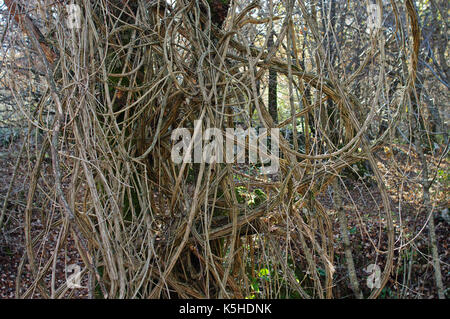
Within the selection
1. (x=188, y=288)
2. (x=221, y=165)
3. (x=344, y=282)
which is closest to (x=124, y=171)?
(x=221, y=165)

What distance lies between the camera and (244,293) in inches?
55.6

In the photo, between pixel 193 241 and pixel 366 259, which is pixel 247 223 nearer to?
pixel 193 241

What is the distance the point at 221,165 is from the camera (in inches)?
49.9

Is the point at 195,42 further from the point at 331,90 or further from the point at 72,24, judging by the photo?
the point at 331,90

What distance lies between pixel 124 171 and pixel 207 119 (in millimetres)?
292

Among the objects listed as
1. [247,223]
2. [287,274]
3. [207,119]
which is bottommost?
[287,274]

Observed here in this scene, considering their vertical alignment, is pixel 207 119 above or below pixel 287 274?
above

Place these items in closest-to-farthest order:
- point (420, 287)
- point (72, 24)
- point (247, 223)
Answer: point (72, 24)
point (247, 223)
point (420, 287)

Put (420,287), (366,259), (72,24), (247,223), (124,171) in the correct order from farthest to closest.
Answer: (366,259) < (420,287) < (247,223) < (124,171) < (72,24)

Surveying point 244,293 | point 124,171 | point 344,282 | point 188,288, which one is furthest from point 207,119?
point 344,282

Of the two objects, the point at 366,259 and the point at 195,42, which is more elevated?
the point at 195,42

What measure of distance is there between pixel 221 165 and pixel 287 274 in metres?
0.37
